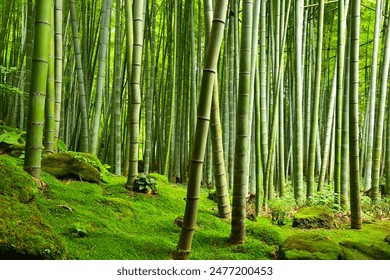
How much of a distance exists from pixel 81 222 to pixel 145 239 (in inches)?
14.7

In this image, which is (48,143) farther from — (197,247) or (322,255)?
(322,255)

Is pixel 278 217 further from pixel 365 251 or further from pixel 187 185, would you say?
pixel 365 251

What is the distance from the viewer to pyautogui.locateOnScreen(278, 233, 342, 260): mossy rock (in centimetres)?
202

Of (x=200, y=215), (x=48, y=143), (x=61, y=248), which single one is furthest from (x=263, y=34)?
(x=61, y=248)

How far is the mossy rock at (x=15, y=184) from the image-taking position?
75.1 inches

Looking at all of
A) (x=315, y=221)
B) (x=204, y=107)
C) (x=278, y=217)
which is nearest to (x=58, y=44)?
(x=204, y=107)

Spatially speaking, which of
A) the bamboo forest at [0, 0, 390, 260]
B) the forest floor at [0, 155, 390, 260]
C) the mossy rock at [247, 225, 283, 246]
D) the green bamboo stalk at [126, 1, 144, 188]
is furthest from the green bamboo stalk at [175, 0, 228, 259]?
the green bamboo stalk at [126, 1, 144, 188]

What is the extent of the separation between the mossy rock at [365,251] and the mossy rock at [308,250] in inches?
4.5

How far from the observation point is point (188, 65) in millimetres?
6582

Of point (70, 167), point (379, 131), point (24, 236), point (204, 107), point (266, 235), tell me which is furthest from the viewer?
point (379, 131)

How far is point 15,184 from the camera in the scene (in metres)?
1.96

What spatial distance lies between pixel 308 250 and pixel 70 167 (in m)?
1.80

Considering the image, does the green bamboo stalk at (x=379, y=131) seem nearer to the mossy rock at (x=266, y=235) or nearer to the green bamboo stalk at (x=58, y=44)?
the mossy rock at (x=266, y=235)

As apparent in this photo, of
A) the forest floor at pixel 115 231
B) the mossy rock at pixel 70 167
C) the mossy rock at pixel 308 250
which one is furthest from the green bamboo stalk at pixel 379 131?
the mossy rock at pixel 70 167
